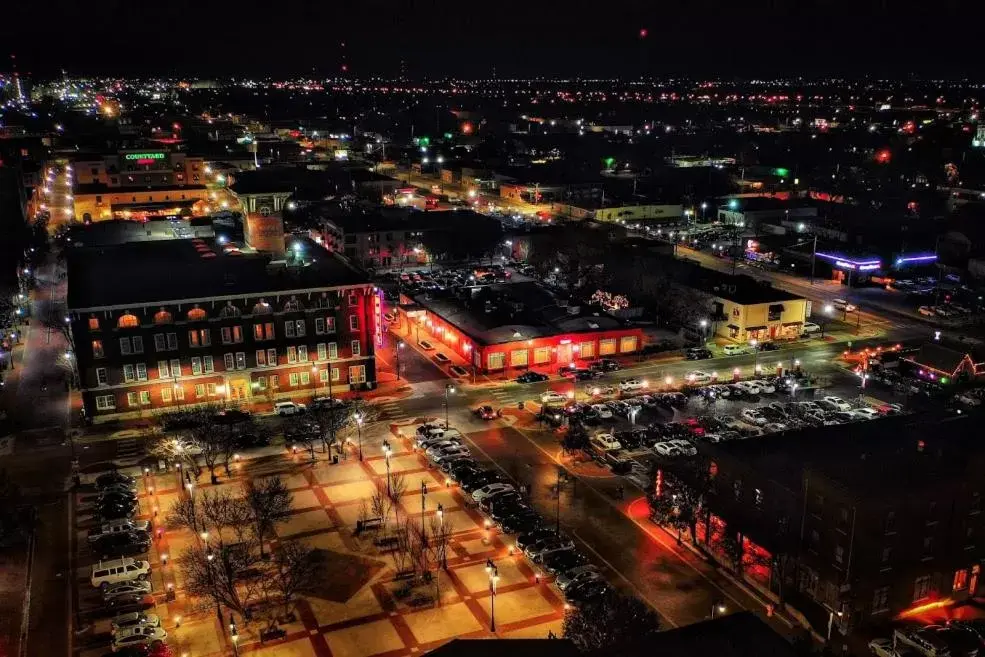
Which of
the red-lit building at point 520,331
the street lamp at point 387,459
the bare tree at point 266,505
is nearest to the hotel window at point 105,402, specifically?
the bare tree at point 266,505

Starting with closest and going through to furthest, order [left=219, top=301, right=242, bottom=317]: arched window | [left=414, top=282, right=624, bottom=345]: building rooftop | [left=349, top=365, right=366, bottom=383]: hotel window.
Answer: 1. [left=219, top=301, right=242, bottom=317]: arched window
2. [left=349, top=365, right=366, bottom=383]: hotel window
3. [left=414, top=282, right=624, bottom=345]: building rooftop

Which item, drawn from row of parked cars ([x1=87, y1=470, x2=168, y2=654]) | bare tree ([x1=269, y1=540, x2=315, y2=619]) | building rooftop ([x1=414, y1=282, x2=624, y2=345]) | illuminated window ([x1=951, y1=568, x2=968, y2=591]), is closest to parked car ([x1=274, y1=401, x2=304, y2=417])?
row of parked cars ([x1=87, y1=470, x2=168, y2=654])

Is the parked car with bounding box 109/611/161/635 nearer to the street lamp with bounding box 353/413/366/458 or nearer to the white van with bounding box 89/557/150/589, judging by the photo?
the white van with bounding box 89/557/150/589

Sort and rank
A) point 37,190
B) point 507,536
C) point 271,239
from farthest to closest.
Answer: point 37,190, point 271,239, point 507,536

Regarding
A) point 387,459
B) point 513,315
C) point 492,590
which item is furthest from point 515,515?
point 513,315

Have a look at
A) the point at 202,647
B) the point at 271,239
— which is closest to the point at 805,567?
the point at 202,647

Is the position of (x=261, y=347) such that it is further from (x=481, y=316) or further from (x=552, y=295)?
(x=552, y=295)

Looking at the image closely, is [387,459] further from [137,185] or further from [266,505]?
[137,185]
